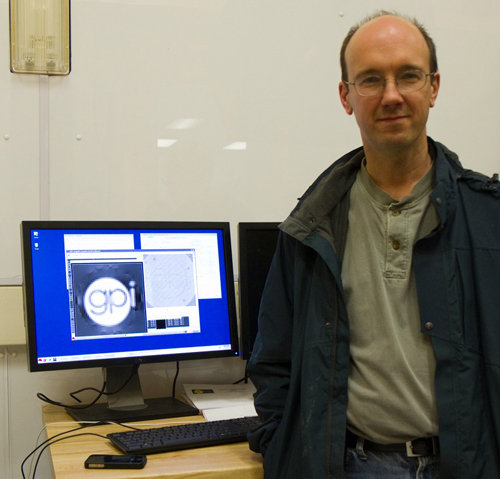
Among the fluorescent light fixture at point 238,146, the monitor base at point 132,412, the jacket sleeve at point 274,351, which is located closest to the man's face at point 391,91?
the jacket sleeve at point 274,351

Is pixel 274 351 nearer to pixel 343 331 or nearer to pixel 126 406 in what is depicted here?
pixel 343 331

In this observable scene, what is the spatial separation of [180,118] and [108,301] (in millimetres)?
688

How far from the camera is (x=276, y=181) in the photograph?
2287 millimetres

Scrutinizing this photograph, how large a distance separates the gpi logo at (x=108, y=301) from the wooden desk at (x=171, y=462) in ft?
1.07

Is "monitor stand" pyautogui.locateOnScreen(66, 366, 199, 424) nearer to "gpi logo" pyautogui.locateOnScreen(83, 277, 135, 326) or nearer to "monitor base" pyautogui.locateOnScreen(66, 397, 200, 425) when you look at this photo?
"monitor base" pyautogui.locateOnScreen(66, 397, 200, 425)

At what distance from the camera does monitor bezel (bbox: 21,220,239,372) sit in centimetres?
173

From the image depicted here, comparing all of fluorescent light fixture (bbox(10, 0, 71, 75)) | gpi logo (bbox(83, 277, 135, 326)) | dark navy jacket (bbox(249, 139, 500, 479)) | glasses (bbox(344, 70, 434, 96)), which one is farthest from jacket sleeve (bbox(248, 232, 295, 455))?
fluorescent light fixture (bbox(10, 0, 71, 75))

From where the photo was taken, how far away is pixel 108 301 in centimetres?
182

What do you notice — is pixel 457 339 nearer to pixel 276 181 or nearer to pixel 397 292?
pixel 397 292

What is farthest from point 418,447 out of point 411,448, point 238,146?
point 238,146

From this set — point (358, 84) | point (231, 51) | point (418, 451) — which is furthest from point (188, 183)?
point (418, 451)

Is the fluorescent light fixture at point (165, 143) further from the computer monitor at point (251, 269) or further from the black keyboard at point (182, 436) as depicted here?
the black keyboard at point (182, 436)

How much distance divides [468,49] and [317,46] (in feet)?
2.03

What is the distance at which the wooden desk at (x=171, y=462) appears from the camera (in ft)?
4.55
